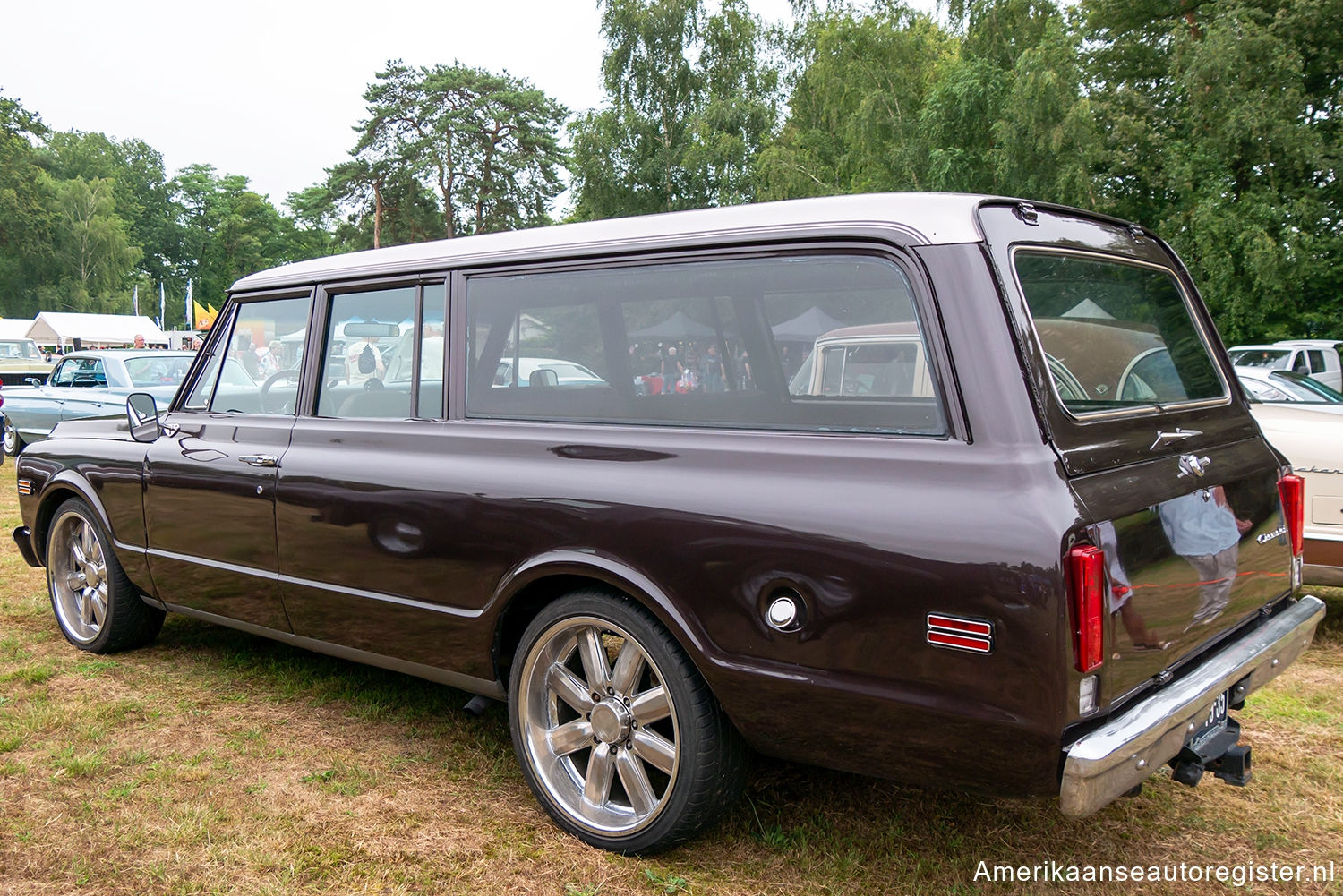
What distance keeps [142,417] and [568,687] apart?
2.87m

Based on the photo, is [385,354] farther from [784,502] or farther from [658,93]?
[658,93]

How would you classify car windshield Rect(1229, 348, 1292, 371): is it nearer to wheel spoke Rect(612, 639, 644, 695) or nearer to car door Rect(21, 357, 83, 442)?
wheel spoke Rect(612, 639, 644, 695)

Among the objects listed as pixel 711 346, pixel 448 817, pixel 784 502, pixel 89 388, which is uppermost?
pixel 711 346

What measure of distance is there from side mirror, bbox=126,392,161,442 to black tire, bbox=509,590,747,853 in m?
2.45

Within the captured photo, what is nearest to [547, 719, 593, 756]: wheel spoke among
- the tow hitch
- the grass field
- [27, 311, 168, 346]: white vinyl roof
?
the grass field

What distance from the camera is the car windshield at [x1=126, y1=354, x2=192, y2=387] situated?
39.3 ft

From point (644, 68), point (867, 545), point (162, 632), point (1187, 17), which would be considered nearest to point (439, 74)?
point (644, 68)

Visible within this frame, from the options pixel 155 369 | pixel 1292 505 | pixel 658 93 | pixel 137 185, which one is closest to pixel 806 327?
pixel 1292 505

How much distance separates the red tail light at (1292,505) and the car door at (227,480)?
3.59 metres

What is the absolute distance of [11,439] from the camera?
13344mm

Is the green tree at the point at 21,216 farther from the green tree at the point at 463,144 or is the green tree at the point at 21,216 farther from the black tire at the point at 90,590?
the black tire at the point at 90,590

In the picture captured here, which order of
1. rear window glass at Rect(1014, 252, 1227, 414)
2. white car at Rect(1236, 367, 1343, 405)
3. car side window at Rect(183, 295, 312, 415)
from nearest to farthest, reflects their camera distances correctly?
rear window glass at Rect(1014, 252, 1227, 414)
car side window at Rect(183, 295, 312, 415)
white car at Rect(1236, 367, 1343, 405)

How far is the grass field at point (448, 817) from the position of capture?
2822mm

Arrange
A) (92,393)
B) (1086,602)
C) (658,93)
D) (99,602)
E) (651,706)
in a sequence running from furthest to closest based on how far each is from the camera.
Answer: (658,93) → (92,393) → (99,602) → (651,706) → (1086,602)
